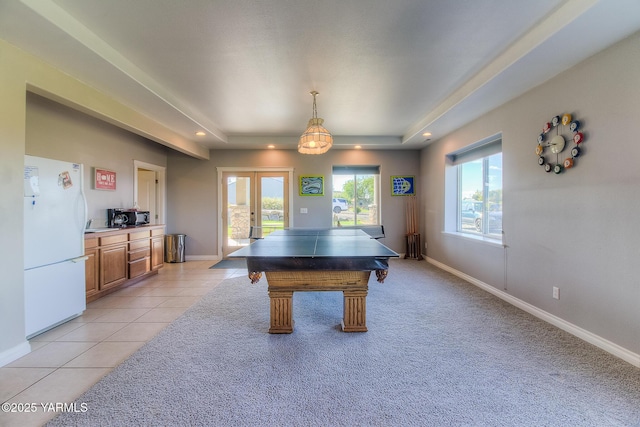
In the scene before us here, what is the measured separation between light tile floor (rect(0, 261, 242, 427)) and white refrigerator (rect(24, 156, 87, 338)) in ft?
0.73

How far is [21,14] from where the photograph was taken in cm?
174

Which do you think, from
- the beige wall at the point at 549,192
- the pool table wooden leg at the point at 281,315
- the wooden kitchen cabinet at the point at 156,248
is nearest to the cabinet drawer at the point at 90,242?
the beige wall at the point at 549,192

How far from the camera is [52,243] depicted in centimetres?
247

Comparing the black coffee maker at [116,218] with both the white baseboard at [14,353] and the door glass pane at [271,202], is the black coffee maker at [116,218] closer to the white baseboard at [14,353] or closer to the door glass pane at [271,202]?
the white baseboard at [14,353]

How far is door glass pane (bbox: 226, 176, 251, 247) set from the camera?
5.98 metres

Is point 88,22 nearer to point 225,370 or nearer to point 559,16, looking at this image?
point 225,370

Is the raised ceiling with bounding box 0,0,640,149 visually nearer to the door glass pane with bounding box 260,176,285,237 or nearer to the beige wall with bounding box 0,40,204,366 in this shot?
the beige wall with bounding box 0,40,204,366

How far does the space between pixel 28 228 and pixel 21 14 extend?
166cm

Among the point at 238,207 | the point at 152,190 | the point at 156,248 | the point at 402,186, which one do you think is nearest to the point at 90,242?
the point at 156,248

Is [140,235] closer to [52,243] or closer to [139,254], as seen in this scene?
[139,254]

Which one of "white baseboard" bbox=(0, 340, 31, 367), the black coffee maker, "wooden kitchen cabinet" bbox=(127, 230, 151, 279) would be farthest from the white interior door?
"white baseboard" bbox=(0, 340, 31, 367)

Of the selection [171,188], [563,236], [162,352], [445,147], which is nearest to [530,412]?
[563,236]

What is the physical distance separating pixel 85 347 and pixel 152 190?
4020 millimetres

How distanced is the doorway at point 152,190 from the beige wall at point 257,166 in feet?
0.55
